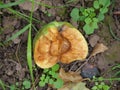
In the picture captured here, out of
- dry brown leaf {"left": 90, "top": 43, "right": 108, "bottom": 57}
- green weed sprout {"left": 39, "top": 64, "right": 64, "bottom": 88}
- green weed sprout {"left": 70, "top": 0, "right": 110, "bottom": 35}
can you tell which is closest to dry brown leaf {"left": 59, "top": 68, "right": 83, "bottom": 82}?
green weed sprout {"left": 39, "top": 64, "right": 64, "bottom": 88}

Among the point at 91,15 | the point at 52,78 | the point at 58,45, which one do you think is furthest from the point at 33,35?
the point at 91,15

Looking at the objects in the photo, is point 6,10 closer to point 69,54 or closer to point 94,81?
point 69,54

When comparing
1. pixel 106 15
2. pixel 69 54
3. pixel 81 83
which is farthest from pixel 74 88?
pixel 106 15

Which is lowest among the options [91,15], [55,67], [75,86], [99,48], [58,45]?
[75,86]

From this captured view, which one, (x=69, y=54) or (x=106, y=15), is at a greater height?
(x=106, y=15)

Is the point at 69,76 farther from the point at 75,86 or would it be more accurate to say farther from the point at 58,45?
the point at 58,45

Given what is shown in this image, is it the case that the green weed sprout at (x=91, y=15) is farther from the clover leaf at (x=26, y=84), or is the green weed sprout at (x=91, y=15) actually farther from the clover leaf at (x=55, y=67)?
the clover leaf at (x=26, y=84)
